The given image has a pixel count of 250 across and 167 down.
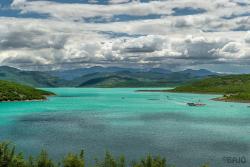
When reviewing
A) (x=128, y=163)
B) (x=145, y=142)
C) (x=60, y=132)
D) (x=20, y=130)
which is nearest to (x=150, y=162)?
(x=128, y=163)

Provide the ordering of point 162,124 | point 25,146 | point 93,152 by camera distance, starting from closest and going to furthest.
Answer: point 93,152 → point 25,146 → point 162,124

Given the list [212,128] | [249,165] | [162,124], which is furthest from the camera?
[162,124]

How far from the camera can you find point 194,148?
85.9 meters

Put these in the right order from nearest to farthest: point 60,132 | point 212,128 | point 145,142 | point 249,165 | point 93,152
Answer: point 249,165 → point 93,152 → point 145,142 → point 60,132 → point 212,128

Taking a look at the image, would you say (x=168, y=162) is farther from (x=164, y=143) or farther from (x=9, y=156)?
(x=9, y=156)

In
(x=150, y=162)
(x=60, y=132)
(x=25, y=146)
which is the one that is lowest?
(x=150, y=162)

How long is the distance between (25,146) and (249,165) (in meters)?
54.7

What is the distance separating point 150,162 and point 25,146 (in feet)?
159

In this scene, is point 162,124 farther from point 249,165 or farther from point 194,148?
point 249,165

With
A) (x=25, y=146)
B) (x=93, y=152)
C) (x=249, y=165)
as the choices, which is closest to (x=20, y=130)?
(x=25, y=146)

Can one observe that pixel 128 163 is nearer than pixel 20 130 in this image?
Yes

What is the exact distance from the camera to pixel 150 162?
1992 inches

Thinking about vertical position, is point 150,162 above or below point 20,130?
below

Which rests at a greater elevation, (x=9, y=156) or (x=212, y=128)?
(x=212, y=128)
